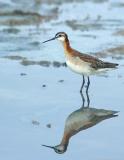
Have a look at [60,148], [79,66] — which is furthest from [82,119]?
[79,66]

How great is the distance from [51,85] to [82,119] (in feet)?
8.25

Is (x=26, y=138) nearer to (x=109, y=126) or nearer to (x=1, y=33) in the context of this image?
(x=109, y=126)

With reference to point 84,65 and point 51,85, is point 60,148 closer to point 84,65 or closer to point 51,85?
point 84,65

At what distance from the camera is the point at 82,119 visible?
36.4ft

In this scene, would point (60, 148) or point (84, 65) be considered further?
point (84, 65)

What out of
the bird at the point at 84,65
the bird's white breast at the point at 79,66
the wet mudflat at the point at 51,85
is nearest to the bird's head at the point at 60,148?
the wet mudflat at the point at 51,85

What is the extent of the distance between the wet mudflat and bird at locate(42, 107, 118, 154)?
0.30 feet

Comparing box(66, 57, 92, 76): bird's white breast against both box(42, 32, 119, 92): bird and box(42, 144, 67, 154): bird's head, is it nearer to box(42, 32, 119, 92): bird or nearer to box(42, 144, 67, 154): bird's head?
box(42, 32, 119, 92): bird

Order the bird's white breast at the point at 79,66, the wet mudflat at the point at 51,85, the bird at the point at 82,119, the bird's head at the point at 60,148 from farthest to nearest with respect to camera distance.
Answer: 1. the bird's white breast at the point at 79,66
2. the bird at the point at 82,119
3. the wet mudflat at the point at 51,85
4. the bird's head at the point at 60,148

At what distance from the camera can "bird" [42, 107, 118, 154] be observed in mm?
10204

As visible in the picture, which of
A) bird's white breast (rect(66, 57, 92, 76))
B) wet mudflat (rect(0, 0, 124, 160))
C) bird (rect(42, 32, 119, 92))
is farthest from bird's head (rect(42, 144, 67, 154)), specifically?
bird's white breast (rect(66, 57, 92, 76))

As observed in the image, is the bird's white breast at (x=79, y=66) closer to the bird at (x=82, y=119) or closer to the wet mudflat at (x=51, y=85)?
the wet mudflat at (x=51, y=85)

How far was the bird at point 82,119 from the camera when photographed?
10.2m

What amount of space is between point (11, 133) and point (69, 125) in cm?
103
